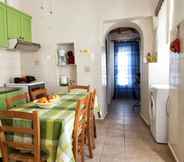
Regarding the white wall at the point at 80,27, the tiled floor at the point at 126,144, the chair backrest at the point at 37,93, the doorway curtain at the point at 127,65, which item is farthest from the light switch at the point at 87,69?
the doorway curtain at the point at 127,65

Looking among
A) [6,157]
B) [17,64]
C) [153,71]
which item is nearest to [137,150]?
[153,71]

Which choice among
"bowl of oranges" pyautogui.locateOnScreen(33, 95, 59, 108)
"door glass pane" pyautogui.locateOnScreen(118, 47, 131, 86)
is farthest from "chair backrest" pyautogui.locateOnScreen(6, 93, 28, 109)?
"door glass pane" pyautogui.locateOnScreen(118, 47, 131, 86)

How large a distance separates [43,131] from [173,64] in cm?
184

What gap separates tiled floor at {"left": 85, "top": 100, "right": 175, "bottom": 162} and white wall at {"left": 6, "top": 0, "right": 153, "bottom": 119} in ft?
2.18

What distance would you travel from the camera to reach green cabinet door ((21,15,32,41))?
410cm

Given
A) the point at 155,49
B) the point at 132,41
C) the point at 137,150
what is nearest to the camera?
the point at 137,150

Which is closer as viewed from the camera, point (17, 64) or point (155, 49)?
point (155, 49)

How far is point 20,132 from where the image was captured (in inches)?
64.9

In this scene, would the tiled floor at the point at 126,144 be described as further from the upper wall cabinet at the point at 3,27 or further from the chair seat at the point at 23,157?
the upper wall cabinet at the point at 3,27

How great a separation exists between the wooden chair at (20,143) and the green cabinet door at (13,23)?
8.43 ft

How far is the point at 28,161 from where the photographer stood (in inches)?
65.9

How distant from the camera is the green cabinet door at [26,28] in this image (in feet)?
13.5

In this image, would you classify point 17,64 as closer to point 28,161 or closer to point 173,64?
point 28,161

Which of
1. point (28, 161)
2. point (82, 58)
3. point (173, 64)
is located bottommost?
point (28, 161)
